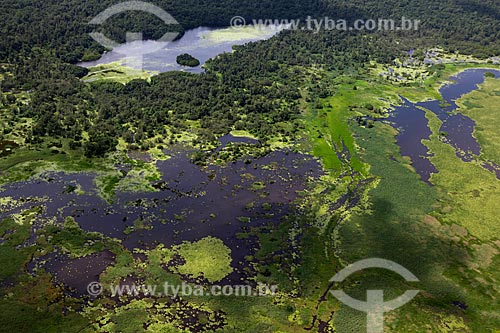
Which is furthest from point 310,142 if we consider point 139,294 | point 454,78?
point 454,78

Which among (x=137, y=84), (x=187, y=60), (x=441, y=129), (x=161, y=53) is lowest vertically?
(x=441, y=129)

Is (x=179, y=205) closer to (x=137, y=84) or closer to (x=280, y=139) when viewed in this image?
(x=280, y=139)

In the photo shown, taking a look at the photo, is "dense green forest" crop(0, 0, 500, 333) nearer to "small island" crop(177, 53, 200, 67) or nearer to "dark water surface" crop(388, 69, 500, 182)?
"dark water surface" crop(388, 69, 500, 182)

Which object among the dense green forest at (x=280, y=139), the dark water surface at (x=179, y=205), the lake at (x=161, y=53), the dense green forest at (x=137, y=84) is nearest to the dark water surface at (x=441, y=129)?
the dense green forest at (x=280, y=139)

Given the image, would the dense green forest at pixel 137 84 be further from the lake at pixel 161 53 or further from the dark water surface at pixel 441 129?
the dark water surface at pixel 441 129

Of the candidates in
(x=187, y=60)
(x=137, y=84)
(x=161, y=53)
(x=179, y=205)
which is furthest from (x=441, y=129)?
(x=161, y=53)

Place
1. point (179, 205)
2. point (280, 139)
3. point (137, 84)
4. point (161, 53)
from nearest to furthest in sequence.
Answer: point (179, 205)
point (280, 139)
point (137, 84)
point (161, 53)

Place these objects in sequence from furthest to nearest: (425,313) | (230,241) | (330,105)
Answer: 1. (330,105)
2. (230,241)
3. (425,313)

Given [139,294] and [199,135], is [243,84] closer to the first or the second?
[199,135]
